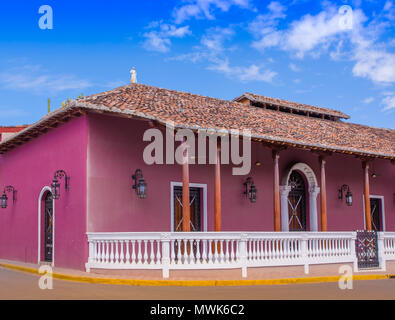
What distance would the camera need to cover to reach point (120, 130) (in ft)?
41.8

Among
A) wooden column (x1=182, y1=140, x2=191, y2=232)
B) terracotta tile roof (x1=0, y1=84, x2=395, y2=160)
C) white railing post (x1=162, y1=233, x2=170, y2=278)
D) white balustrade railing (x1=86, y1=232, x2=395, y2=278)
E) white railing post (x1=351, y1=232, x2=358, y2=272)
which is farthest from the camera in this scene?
white railing post (x1=351, y1=232, x2=358, y2=272)

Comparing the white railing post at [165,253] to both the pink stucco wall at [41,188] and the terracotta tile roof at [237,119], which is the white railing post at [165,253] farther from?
the terracotta tile roof at [237,119]

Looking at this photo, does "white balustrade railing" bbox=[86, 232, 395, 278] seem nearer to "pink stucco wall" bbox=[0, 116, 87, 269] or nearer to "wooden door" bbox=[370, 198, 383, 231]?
"pink stucco wall" bbox=[0, 116, 87, 269]

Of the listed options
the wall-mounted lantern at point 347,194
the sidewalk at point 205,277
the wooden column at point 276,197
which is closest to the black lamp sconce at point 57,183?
the sidewalk at point 205,277

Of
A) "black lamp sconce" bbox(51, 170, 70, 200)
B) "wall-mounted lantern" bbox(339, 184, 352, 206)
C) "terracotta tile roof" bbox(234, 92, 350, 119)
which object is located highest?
"terracotta tile roof" bbox(234, 92, 350, 119)

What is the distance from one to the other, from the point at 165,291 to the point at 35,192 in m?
7.23

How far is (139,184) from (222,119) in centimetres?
316

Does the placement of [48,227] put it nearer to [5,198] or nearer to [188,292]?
[5,198]

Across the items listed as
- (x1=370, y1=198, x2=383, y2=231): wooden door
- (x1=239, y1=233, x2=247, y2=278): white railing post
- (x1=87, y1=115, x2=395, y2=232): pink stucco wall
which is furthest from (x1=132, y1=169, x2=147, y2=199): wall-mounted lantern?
(x1=370, y1=198, x2=383, y2=231): wooden door

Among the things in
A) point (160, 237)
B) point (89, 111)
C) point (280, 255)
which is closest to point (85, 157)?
point (89, 111)

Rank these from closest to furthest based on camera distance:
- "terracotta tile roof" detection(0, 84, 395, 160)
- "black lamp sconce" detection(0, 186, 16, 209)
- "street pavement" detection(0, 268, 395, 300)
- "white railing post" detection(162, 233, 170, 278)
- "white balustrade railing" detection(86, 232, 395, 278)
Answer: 1. "street pavement" detection(0, 268, 395, 300)
2. "white railing post" detection(162, 233, 170, 278)
3. "white balustrade railing" detection(86, 232, 395, 278)
4. "terracotta tile roof" detection(0, 84, 395, 160)
5. "black lamp sconce" detection(0, 186, 16, 209)

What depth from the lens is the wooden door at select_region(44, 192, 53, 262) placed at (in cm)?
1418

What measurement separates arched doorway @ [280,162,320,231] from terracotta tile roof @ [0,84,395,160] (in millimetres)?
1359
